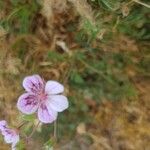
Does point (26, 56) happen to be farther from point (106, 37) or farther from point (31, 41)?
point (106, 37)

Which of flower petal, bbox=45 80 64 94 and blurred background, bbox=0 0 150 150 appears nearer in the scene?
flower petal, bbox=45 80 64 94

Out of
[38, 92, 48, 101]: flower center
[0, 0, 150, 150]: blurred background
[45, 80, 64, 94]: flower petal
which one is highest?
[45, 80, 64, 94]: flower petal

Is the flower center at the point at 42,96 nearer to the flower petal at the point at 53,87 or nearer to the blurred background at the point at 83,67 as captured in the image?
the flower petal at the point at 53,87

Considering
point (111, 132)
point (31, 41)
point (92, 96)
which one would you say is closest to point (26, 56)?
point (31, 41)

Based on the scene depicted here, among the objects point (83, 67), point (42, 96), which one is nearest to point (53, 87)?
point (42, 96)

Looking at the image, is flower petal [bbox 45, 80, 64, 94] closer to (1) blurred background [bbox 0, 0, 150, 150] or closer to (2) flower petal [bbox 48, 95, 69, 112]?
(2) flower petal [bbox 48, 95, 69, 112]

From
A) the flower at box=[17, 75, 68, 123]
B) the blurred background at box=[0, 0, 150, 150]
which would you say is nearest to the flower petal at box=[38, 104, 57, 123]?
the flower at box=[17, 75, 68, 123]

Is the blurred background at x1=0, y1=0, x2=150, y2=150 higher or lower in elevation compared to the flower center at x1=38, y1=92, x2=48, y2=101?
lower

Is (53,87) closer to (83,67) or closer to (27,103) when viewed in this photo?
(27,103)
